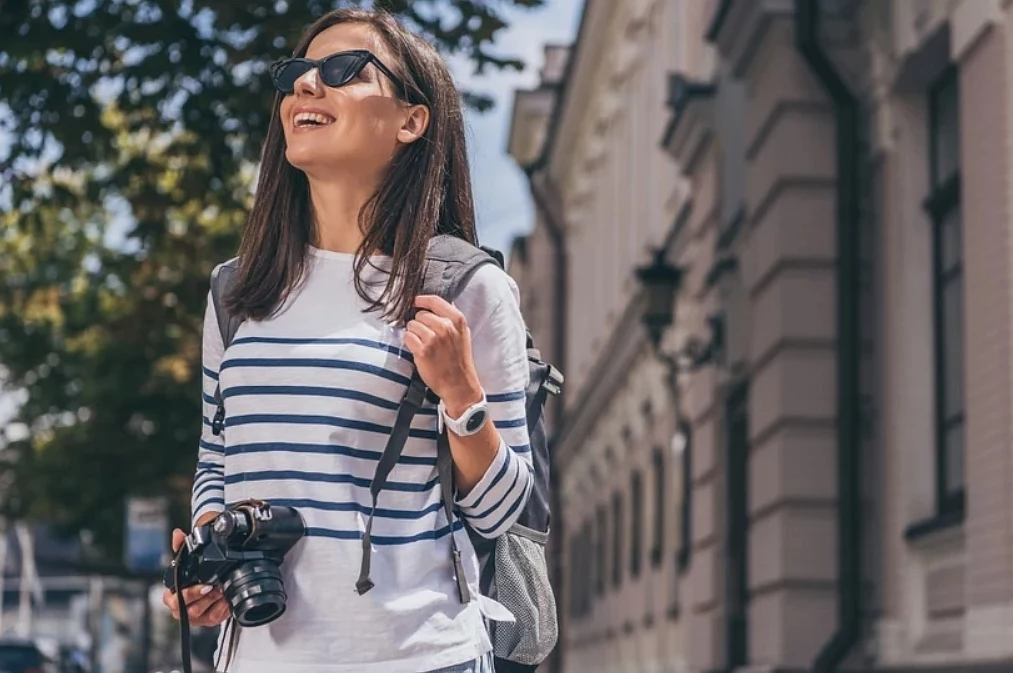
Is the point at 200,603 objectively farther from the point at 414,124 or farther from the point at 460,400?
the point at 414,124

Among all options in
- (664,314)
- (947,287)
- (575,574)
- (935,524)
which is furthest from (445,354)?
(575,574)

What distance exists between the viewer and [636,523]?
1032 inches

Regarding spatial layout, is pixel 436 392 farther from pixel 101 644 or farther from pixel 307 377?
pixel 101 644

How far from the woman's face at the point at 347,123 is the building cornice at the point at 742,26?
10215 millimetres

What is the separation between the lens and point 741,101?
622 inches

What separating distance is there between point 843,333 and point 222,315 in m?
9.50

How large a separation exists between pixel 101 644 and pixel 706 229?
33.8 ft

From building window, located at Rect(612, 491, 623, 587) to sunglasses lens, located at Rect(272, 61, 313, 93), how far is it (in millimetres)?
24841

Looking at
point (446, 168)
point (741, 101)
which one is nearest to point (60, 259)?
point (741, 101)

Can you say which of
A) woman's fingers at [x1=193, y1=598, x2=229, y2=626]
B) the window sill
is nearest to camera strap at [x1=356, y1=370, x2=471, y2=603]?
woman's fingers at [x1=193, y1=598, x2=229, y2=626]

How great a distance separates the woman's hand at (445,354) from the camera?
2.96 m

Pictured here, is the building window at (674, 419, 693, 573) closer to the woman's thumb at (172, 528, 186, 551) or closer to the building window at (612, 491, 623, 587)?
the building window at (612, 491, 623, 587)

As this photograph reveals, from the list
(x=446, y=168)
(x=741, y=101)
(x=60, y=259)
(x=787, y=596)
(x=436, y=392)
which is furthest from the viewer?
(x=60, y=259)

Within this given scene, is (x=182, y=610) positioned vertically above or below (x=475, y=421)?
below
